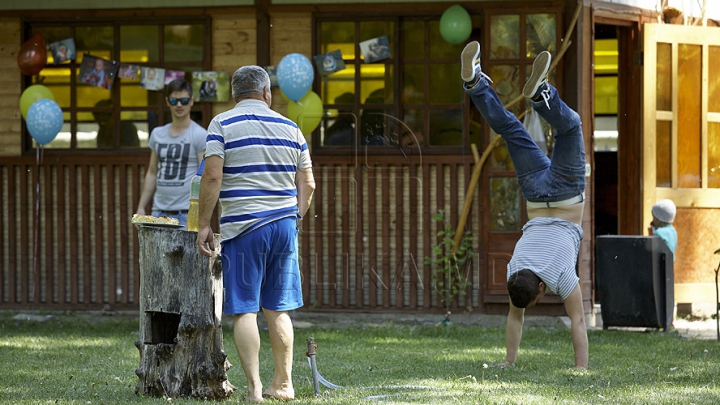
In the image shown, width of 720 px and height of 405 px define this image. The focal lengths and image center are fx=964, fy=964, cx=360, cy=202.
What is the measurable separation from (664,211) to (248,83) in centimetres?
478

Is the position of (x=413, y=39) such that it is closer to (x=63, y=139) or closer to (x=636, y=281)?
(x=636, y=281)

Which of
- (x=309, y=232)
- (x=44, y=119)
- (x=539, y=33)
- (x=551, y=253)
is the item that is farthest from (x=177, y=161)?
(x=539, y=33)

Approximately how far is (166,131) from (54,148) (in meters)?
2.34

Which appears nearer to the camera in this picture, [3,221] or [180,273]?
[180,273]

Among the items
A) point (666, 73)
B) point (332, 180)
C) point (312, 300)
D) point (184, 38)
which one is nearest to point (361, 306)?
point (312, 300)

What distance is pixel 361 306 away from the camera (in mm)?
8805

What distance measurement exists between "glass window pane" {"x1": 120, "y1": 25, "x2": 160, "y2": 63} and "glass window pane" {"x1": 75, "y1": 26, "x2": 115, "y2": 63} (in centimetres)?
14

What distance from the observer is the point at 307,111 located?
8.30 m

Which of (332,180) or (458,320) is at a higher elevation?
(332,180)

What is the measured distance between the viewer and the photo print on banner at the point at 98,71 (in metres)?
8.92

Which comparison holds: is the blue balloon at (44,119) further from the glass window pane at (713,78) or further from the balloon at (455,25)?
the glass window pane at (713,78)

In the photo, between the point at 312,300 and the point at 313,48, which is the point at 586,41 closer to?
the point at 313,48

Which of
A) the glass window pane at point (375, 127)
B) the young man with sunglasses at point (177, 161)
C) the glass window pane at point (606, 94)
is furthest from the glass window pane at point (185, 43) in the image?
the glass window pane at point (606, 94)

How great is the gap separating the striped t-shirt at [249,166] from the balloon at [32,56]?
4722mm
